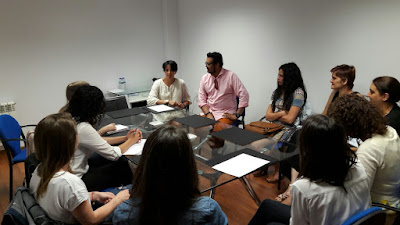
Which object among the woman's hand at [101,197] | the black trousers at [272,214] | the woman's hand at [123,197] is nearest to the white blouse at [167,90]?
the woman's hand at [101,197]

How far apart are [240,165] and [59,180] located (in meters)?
1.06

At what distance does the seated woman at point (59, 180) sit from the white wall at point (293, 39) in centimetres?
301

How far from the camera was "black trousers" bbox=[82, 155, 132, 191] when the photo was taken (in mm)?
2215

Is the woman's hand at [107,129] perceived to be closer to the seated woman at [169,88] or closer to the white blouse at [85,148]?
the white blouse at [85,148]

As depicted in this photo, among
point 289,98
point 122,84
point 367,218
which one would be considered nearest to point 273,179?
point 289,98

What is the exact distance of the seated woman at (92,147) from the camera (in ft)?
7.04

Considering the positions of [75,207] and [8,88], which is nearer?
[75,207]

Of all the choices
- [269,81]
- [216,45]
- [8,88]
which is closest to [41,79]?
[8,88]

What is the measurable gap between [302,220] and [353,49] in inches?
101

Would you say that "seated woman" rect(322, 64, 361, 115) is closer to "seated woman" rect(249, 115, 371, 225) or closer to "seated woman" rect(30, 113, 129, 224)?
"seated woman" rect(249, 115, 371, 225)

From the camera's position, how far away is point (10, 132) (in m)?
2.99

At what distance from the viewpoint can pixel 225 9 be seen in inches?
182

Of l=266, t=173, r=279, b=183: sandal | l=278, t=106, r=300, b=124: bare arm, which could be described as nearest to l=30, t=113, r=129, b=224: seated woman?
l=266, t=173, r=279, b=183: sandal

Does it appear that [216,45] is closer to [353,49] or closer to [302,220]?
[353,49]
